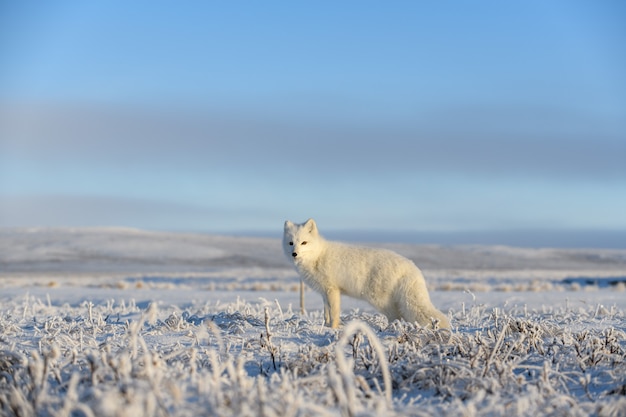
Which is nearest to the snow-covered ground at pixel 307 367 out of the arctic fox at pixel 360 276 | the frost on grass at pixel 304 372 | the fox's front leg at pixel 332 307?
the frost on grass at pixel 304 372

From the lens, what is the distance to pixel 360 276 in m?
7.86

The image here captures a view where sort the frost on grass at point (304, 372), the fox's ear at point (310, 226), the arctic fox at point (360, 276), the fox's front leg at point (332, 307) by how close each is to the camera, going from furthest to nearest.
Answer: the fox's ear at point (310, 226) → the fox's front leg at point (332, 307) → the arctic fox at point (360, 276) → the frost on grass at point (304, 372)

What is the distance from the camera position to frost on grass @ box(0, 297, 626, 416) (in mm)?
3254

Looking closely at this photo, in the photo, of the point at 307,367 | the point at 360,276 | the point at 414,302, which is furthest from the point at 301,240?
the point at 307,367

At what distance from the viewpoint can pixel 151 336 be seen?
6.23 m

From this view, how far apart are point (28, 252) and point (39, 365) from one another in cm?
5768

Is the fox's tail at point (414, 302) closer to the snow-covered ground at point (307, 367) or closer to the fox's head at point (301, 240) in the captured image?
the snow-covered ground at point (307, 367)

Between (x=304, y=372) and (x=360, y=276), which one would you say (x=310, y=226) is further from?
(x=304, y=372)

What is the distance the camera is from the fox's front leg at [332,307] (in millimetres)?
7773

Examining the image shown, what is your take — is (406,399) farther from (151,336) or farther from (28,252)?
(28,252)

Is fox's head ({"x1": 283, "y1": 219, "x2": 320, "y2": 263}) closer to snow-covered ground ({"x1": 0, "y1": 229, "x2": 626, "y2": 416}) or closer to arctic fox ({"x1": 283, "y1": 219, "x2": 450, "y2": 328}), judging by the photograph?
arctic fox ({"x1": 283, "y1": 219, "x2": 450, "y2": 328})

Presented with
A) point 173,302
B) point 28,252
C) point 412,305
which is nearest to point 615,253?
point 28,252

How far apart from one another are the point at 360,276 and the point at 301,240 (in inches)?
33.8

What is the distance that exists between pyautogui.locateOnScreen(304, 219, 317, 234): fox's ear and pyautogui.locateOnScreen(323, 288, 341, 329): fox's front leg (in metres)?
0.79
